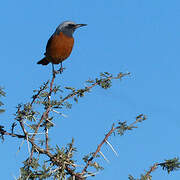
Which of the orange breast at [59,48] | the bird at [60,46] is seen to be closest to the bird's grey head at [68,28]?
the bird at [60,46]

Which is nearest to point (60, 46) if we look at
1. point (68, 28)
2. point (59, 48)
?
point (59, 48)

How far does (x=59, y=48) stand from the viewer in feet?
25.7

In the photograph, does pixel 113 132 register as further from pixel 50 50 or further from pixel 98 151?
pixel 50 50

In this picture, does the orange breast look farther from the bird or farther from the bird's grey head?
the bird's grey head

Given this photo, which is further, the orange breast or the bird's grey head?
the bird's grey head

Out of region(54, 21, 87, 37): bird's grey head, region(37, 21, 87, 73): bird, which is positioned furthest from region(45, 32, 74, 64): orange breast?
region(54, 21, 87, 37): bird's grey head

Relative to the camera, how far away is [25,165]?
13.0 ft

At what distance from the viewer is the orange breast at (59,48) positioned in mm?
7809

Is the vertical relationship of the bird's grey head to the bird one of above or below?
above

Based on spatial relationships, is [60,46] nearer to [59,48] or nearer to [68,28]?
[59,48]

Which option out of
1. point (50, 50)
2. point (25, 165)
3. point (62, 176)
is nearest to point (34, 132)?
point (25, 165)

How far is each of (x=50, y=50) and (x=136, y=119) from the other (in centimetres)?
439

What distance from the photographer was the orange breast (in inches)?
307

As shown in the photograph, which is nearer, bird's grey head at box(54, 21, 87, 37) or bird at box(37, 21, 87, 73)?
bird at box(37, 21, 87, 73)
